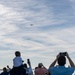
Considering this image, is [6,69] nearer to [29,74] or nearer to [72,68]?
[29,74]

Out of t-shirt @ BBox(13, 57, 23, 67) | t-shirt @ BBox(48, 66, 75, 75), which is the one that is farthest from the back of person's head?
t-shirt @ BBox(13, 57, 23, 67)

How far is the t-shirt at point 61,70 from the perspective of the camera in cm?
947

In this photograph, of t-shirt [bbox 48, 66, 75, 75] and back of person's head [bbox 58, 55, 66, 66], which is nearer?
t-shirt [bbox 48, 66, 75, 75]

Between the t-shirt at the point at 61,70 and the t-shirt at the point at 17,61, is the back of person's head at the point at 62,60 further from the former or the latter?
the t-shirt at the point at 17,61

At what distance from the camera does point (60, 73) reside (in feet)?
31.5

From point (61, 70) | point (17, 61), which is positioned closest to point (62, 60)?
point (61, 70)

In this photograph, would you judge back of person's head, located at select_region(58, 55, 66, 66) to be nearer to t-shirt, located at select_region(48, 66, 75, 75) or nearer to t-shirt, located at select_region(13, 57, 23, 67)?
t-shirt, located at select_region(48, 66, 75, 75)

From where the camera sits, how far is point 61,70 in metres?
9.60

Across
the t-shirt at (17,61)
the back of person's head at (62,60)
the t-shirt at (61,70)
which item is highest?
the t-shirt at (17,61)

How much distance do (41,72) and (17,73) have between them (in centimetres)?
402

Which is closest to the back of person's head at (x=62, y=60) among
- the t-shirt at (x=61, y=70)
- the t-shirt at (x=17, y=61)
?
the t-shirt at (x=61, y=70)

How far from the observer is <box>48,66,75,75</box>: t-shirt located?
9470 millimetres

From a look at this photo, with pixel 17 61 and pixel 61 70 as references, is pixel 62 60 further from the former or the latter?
pixel 17 61

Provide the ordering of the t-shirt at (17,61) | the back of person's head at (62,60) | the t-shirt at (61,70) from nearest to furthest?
the t-shirt at (61,70), the back of person's head at (62,60), the t-shirt at (17,61)
